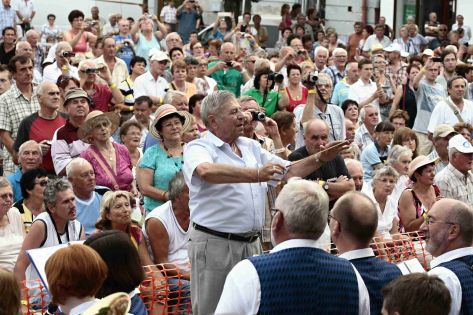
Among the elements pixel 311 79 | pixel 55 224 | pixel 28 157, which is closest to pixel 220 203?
pixel 55 224

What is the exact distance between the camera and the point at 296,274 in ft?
16.1

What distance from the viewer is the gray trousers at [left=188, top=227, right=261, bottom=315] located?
6461 mm

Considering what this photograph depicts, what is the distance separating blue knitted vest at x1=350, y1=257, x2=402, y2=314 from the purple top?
436 cm

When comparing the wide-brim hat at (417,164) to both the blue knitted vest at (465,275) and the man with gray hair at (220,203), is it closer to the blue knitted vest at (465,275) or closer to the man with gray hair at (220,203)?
the man with gray hair at (220,203)

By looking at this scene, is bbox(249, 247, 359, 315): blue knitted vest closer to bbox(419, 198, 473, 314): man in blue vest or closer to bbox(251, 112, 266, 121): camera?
bbox(419, 198, 473, 314): man in blue vest

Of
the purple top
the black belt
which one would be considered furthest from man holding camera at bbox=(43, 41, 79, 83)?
the black belt

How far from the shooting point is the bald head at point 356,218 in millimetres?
5309

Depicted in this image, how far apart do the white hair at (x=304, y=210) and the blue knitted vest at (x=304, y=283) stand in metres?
0.09

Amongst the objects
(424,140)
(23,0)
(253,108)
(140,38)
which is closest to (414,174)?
(253,108)

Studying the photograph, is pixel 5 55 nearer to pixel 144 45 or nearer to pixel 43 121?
pixel 144 45

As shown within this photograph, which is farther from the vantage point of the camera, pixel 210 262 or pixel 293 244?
pixel 210 262

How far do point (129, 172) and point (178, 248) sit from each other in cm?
160

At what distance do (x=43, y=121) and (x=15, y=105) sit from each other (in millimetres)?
836

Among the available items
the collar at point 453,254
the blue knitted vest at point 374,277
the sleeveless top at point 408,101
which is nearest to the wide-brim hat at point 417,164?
the collar at point 453,254
